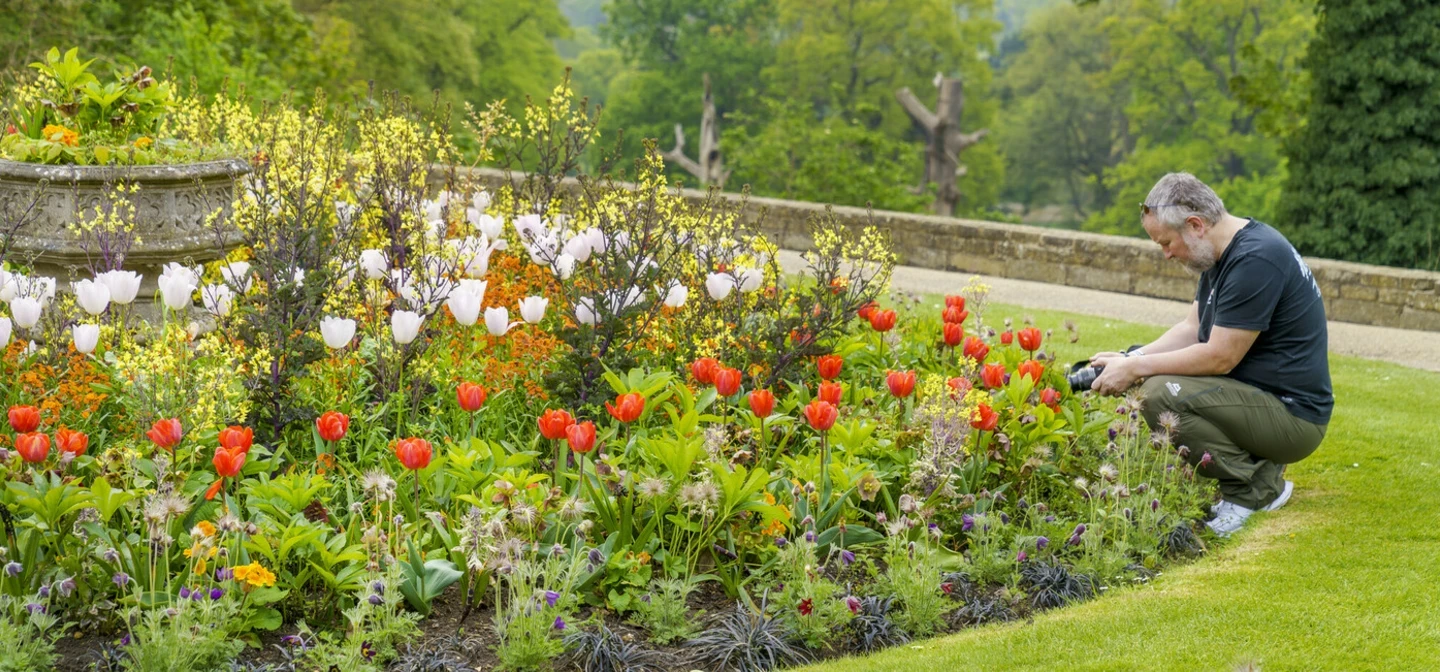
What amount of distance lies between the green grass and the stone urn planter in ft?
12.3

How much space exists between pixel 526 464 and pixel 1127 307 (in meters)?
7.02

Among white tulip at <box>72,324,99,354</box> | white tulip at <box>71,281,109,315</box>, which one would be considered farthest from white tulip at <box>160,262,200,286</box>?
white tulip at <box>72,324,99,354</box>

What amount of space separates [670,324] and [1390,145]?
35.0 ft

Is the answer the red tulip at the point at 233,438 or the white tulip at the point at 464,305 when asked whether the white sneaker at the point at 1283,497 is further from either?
the red tulip at the point at 233,438

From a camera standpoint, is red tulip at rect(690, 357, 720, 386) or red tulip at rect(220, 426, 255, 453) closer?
red tulip at rect(220, 426, 255, 453)

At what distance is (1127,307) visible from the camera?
10453mm

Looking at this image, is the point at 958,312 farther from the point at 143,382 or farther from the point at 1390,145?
the point at 1390,145

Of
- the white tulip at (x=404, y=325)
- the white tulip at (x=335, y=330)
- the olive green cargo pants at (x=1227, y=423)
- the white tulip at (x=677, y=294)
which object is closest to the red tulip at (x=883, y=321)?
the white tulip at (x=677, y=294)

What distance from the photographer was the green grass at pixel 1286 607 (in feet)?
11.7

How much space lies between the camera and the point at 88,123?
630 cm

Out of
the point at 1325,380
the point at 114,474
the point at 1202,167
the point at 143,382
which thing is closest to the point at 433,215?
the point at 143,382

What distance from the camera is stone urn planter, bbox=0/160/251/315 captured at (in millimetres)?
5820

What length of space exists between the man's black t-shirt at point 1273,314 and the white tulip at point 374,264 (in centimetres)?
303

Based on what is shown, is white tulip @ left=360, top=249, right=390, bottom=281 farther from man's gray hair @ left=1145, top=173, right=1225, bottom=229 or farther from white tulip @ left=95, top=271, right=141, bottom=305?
man's gray hair @ left=1145, top=173, right=1225, bottom=229
